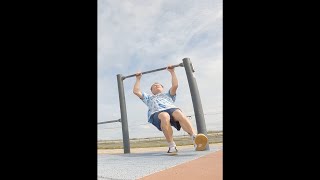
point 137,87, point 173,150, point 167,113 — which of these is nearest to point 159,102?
point 167,113

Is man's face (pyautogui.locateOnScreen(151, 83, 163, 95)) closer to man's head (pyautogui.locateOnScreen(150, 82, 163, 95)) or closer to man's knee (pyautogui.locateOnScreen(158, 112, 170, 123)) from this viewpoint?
man's head (pyautogui.locateOnScreen(150, 82, 163, 95))

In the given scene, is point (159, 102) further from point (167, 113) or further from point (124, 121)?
point (124, 121)

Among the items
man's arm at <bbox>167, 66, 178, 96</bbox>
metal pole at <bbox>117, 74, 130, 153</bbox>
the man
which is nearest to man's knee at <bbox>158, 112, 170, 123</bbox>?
the man

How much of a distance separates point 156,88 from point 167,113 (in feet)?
0.61

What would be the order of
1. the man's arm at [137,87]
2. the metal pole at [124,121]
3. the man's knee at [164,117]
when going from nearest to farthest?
1. the man's knee at [164,117]
2. the man's arm at [137,87]
3. the metal pole at [124,121]

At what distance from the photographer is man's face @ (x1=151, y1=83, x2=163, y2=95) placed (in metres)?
1.77

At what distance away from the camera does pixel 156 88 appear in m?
1.79

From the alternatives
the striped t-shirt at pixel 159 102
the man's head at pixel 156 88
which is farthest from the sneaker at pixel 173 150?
the man's head at pixel 156 88

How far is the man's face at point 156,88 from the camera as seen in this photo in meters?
1.77

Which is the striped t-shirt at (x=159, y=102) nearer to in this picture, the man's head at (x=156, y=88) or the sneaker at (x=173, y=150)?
the man's head at (x=156, y=88)

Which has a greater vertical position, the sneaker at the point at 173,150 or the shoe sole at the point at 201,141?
the shoe sole at the point at 201,141
